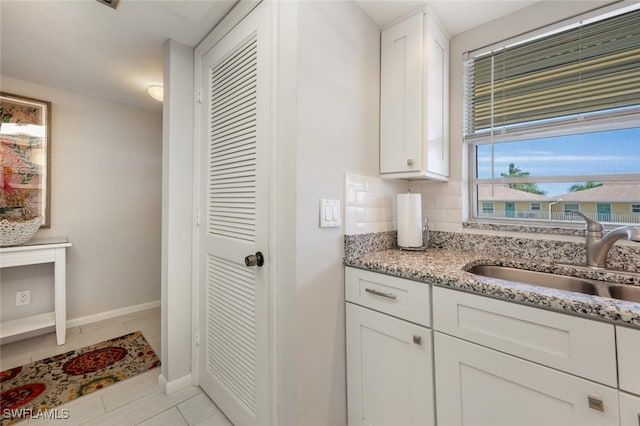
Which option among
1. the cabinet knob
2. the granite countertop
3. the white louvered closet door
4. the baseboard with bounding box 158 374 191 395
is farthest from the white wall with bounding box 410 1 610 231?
the baseboard with bounding box 158 374 191 395

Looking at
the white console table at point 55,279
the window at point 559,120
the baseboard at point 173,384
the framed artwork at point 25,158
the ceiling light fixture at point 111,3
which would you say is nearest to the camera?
the window at point 559,120

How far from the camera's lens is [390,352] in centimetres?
117

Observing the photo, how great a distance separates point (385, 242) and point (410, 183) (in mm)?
520

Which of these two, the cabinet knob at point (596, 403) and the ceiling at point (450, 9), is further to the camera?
the ceiling at point (450, 9)

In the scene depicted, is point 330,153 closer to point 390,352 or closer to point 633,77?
point 390,352

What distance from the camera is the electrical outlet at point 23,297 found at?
7.57 ft

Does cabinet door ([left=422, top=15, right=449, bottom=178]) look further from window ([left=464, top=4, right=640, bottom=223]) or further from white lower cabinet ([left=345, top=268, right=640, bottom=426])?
white lower cabinet ([left=345, top=268, right=640, bottom=426])

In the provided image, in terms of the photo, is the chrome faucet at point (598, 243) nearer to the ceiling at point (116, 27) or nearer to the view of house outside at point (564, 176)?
the view of house outside at point (564, 176)

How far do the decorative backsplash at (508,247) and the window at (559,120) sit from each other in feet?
0.65

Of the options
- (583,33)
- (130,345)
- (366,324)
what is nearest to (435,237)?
(366,324)

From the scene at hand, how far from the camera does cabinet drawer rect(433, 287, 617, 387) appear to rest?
0.75 meters

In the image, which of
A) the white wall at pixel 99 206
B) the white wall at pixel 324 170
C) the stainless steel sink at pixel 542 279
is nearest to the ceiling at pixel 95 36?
the white wall at pixel 99 206

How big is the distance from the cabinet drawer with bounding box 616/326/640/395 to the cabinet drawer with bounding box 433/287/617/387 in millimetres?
13

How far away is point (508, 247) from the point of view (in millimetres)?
1504
